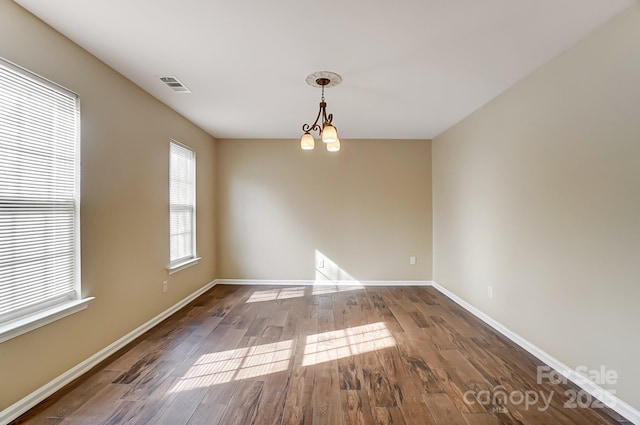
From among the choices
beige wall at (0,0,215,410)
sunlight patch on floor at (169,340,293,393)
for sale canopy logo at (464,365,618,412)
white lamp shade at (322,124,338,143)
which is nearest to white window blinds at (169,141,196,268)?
beige wall at (0,0,215,410)

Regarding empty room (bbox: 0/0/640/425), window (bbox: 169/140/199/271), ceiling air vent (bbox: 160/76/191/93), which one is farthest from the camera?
window (bbox: 169/140/199/271)

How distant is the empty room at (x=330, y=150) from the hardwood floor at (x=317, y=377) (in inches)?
0.7

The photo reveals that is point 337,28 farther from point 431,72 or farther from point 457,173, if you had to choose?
point 457,173

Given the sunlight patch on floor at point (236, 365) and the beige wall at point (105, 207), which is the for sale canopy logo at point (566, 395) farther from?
the beige wall at point (105, 207)

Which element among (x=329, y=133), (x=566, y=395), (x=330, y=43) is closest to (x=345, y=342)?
(x=566, y=395)

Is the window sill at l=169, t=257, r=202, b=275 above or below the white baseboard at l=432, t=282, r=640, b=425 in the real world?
above

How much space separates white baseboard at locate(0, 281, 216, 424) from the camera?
1.80 metres

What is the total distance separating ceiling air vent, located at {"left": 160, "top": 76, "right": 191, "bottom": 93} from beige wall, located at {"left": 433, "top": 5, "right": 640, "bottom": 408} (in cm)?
327

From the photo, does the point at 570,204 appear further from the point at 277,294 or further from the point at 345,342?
the point at 277,294

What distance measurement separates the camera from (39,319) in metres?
1.90

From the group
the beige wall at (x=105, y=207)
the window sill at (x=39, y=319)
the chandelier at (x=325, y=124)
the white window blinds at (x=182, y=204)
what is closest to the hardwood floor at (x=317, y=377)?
the beige wall at (x=105, y=207)

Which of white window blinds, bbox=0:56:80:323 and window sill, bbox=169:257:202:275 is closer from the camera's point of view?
white window blinds, bbox=0:56:80:323

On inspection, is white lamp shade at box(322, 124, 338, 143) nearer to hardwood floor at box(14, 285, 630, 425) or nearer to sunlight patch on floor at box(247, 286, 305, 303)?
hardwood floor at box(14, 285, 630, 425)

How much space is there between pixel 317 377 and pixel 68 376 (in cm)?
182
